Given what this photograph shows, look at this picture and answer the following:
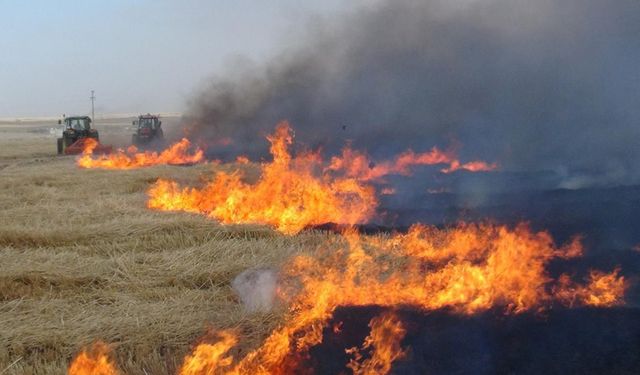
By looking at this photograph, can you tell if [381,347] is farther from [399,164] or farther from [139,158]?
[139,158]

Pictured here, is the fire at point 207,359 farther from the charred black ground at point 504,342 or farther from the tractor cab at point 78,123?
the tractor cab at point 78,123

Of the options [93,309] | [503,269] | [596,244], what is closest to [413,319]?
[503,269]

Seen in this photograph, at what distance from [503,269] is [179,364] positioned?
11.1ft

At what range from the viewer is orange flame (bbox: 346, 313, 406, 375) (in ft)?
13.8

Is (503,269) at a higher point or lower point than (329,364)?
higher

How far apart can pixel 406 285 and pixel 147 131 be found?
2721 centimetres

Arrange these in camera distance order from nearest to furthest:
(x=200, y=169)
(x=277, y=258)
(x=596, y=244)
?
A: (x=277, y=258), (x=596, y=244), (x=200, y=169)

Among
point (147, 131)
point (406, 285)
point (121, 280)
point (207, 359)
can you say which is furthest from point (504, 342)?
point (147, 131)

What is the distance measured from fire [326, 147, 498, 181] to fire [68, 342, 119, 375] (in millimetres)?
10277

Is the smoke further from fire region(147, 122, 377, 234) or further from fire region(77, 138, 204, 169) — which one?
fire region(77, 138, 204, 169)

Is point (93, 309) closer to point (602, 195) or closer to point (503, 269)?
point (503, 269)

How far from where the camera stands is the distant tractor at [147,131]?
30.2 metres

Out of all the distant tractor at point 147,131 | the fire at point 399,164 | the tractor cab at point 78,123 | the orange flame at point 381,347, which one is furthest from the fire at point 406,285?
the tractor cab at point 78,123

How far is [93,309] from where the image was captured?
5.44m
